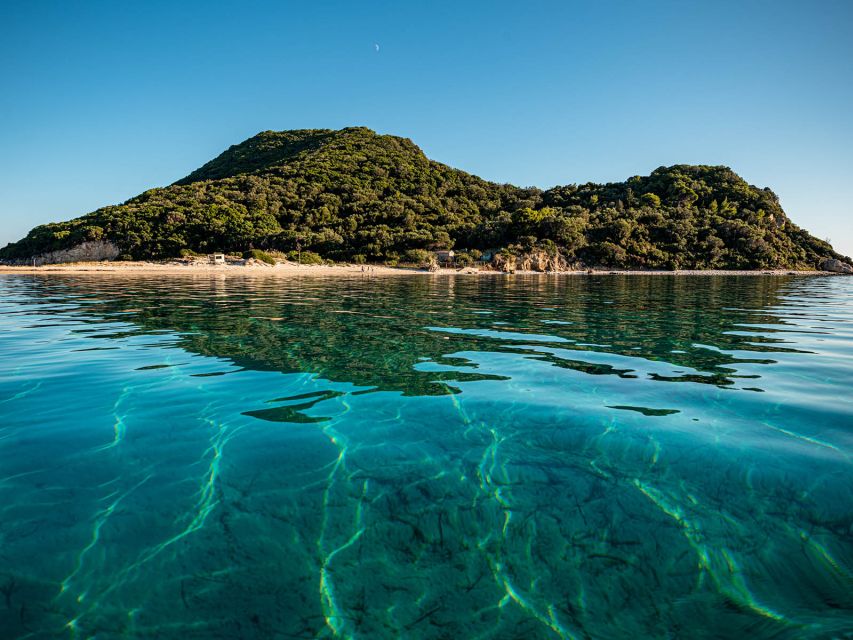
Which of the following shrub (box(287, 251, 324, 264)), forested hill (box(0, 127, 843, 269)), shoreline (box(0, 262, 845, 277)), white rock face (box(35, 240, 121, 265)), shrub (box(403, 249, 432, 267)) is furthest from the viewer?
white rock face (box(35, 240, 121, 265))

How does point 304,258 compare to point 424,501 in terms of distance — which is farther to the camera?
point 304,258

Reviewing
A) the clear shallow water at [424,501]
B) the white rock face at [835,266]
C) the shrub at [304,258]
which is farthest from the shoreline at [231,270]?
the clear shallow water at [424,501]

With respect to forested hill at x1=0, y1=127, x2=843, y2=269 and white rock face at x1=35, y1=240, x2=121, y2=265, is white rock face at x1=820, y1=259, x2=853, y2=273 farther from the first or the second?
white rock face at x1=35, y1=240, x2=121, y2=265

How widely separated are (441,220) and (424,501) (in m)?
87.5

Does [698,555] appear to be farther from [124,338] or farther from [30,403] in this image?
[124,338]

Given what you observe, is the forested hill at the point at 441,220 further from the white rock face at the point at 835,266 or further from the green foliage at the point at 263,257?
the green foliage at the point at 263,257

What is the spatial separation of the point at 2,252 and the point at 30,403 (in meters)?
106

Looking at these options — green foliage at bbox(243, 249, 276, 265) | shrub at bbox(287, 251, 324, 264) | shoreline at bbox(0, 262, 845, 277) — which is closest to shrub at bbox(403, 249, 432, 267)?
shoreline at bbox(0, 262, 845, 277)

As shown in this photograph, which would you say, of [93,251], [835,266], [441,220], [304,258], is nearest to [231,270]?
[304,258]

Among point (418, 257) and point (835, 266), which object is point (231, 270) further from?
point (835, 266)

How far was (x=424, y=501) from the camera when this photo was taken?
347cm

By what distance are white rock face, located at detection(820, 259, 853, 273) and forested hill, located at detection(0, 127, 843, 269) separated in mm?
1298

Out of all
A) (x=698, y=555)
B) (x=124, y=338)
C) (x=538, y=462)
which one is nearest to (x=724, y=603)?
(x=698, y=555)

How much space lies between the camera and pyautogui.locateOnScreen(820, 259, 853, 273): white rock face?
81.3m
